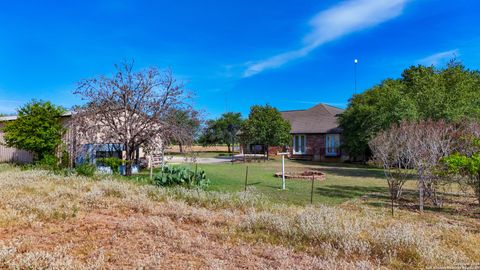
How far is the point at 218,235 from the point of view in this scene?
16.0 ft

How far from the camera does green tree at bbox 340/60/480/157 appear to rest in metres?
13.2

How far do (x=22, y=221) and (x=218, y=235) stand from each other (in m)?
3.52

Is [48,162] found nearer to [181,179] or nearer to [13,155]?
[13,155]

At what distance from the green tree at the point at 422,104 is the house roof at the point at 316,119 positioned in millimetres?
5958

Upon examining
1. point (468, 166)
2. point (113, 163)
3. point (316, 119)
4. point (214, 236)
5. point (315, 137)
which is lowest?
point (214, 236)

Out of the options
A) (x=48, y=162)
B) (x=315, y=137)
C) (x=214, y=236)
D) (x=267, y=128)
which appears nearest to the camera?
(x=214, y=236)

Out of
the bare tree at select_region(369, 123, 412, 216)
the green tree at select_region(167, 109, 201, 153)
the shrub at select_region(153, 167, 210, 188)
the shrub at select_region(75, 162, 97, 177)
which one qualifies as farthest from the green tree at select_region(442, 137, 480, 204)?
the shrub at select_region(75, 162, 97, 177)

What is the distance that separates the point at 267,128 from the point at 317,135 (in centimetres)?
509

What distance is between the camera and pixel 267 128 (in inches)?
987

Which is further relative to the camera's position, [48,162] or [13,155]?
[13,155]

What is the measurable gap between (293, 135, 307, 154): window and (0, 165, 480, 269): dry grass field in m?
21.0

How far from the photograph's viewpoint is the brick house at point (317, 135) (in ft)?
85.1

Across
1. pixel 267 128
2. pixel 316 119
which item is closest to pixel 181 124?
pixel 267 128

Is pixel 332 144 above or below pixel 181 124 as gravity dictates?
below
